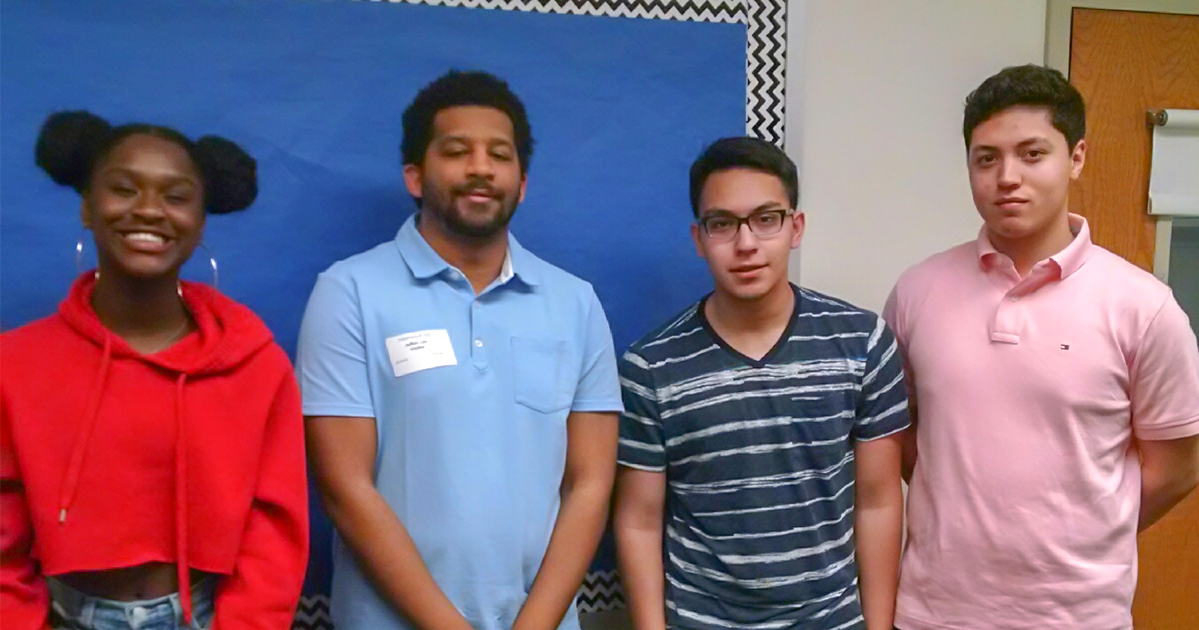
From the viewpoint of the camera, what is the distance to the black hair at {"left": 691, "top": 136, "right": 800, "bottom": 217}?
162 cm

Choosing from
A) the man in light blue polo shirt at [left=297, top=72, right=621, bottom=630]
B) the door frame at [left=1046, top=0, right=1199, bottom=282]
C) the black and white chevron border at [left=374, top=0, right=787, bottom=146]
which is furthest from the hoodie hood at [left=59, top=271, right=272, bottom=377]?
the door frame at [left=1046, top=0, right=1199, bottom=282]

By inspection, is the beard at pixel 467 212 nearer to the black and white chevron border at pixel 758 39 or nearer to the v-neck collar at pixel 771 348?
the v-neck collar at pixel 771 348

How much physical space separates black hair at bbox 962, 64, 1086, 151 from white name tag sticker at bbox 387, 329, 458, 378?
1109 millimetres

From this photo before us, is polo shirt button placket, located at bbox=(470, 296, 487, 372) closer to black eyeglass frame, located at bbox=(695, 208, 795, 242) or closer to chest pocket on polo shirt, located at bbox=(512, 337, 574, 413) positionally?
chest pocket on polo shirt, located at bbox=(512, 337, 574, 413)

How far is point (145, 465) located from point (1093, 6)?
97.0 inches

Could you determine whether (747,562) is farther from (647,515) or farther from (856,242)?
(856,242)

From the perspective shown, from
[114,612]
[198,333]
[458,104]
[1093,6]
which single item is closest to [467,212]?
[458,104]

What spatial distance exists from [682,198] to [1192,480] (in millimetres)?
1170

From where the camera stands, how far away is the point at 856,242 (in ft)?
6.98

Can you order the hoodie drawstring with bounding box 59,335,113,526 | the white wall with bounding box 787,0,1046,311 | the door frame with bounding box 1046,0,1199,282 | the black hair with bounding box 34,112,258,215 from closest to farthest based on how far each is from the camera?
the hoodie drawstring with bounding box 59,335,113,526
the black hair with bounding box 34,112,258,215
the white wall with bounding box 787,0,1046,311
the door frame with bounding box 1046,0,1199,282

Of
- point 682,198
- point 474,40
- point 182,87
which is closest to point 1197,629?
point 682,198

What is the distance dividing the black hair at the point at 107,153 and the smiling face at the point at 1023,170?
136 cm

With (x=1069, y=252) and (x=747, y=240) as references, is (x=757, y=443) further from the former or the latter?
(x=1069, y=252)

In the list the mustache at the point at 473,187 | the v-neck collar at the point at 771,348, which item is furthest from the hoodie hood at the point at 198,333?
the v-neck collar at the point at 771,348
